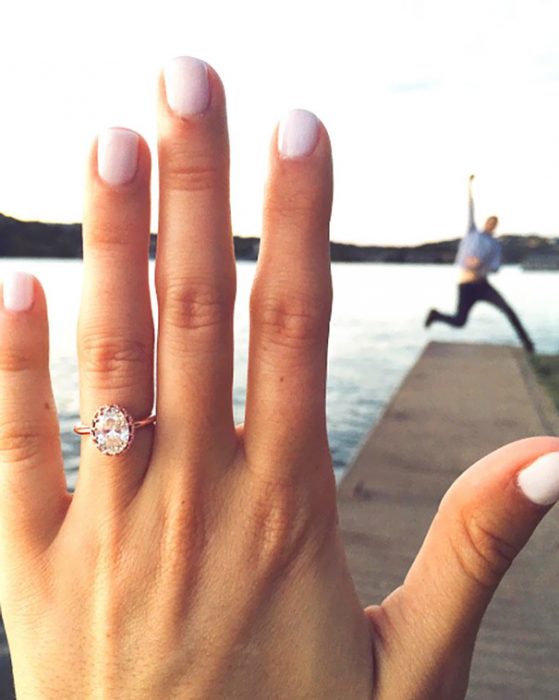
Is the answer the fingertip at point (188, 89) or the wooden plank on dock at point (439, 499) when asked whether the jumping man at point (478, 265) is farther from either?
the fingertip at point (188, 89)

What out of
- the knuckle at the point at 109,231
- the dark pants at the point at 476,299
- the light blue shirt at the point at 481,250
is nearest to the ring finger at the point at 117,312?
the knuckle at the point at 109,231

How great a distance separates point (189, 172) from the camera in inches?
44.9

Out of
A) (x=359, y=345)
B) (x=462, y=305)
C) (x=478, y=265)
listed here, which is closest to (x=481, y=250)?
(x=478, y=265)

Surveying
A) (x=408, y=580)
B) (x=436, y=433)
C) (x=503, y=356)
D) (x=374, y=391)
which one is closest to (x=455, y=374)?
(x=374, y=391)

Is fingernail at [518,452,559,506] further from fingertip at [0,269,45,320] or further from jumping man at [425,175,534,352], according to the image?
jumping man at [425,175,534,352]

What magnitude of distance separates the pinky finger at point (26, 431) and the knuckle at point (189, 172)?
288 millimetres

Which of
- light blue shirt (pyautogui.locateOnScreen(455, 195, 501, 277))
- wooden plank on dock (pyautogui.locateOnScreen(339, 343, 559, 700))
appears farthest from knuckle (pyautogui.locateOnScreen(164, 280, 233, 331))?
light blue shirt (pyautogui.locateOnScreen(455, 195, 501, 277))

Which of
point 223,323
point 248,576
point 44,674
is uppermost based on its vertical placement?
point 223,323

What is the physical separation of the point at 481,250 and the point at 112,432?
9583 mm

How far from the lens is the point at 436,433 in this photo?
560 centimetres

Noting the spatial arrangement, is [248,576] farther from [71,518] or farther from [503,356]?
[503,356]

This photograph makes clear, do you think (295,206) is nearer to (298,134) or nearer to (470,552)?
(298,134)

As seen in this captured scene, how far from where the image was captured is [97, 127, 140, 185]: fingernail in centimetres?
110

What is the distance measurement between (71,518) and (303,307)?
52cm
